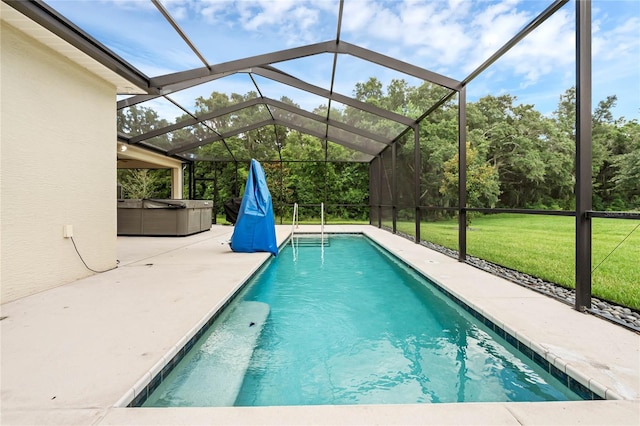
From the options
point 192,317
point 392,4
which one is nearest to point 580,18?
point 392,4

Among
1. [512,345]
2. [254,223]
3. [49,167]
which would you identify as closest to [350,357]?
[512,345]

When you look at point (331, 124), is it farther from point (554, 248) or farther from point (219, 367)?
point (219, 367)

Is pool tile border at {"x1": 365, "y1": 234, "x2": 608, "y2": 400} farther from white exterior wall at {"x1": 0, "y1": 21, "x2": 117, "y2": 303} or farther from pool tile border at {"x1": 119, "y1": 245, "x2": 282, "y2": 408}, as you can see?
white exterior wall at {"x1": 0, "y1": 21, "x2": 117, "y2": 303}

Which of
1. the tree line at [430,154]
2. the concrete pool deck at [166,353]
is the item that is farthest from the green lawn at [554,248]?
the concrete pool deck at [166,353]

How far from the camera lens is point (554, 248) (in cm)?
741

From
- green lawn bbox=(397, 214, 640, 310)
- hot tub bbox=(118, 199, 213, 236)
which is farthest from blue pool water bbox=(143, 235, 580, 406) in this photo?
hot tub bbox=(118, 199, 213, 236)

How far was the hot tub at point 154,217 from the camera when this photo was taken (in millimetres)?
8266

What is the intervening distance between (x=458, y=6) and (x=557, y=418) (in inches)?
164

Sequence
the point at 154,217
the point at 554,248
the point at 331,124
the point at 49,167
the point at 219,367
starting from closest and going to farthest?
the point at 219,367 < the point at 49,167 < the point at 554,248 < the point at 154,217 < the point at 331,124

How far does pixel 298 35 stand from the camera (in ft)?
15.6

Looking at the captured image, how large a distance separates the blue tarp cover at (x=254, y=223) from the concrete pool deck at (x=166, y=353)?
207cm

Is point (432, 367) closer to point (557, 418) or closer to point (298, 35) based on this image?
point (557, 418)

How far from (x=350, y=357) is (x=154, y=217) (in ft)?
24.1

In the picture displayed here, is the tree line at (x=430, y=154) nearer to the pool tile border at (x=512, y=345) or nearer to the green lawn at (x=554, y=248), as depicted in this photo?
the green lawn at (x=554, y=248)
